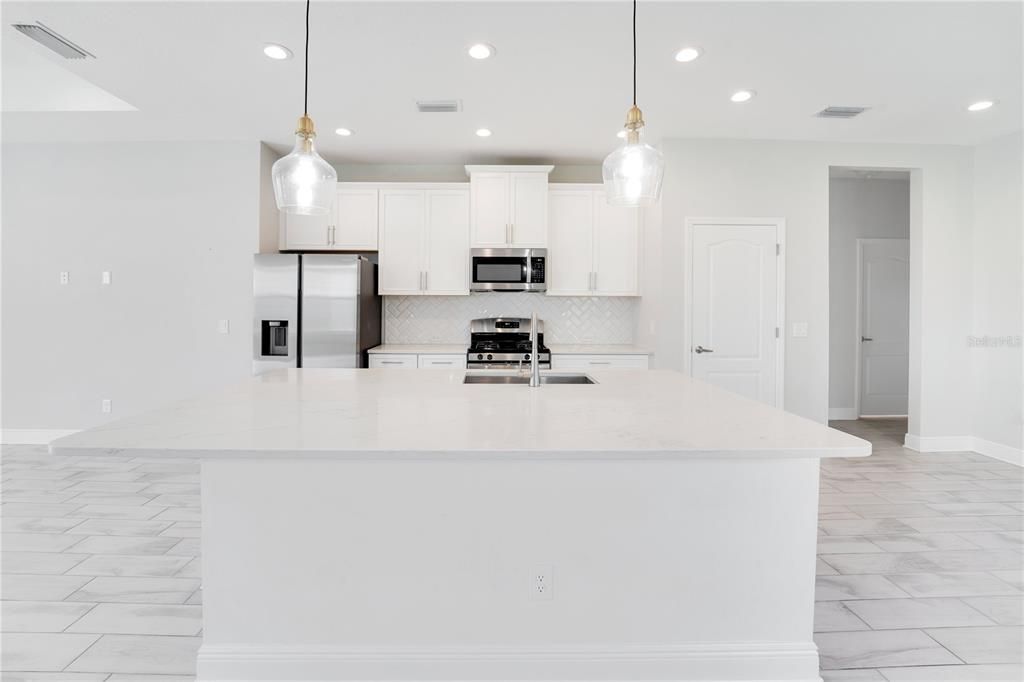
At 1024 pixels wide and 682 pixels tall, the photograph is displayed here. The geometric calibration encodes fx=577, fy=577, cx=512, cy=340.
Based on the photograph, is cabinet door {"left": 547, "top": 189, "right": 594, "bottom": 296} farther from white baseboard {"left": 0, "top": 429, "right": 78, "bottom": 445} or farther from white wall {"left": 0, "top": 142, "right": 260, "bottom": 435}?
white baseboard {"left": 0, "top": 429, "right": 78, "bottom": 445}

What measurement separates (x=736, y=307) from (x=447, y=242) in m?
2.49

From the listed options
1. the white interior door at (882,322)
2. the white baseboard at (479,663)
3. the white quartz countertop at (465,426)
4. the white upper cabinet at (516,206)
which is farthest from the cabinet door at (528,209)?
the white interior door at (882,322)

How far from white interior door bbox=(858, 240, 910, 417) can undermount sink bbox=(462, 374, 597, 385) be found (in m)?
4.83

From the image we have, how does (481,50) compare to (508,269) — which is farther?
(508,269)

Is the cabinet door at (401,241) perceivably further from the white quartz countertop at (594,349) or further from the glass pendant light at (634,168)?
the glass pendant light at (634,168)

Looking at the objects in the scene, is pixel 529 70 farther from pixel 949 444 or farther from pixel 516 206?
pixel 949 444

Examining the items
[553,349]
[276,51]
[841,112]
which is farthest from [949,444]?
[276,51]

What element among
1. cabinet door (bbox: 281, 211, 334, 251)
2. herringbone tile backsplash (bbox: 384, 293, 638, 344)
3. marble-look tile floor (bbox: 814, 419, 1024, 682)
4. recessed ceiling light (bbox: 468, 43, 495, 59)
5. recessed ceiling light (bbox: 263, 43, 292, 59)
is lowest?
marble-look tile floor (bbox: 814, 419, 1024, 682)

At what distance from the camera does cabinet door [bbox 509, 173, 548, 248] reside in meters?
4.97

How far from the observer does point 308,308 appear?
4504mm

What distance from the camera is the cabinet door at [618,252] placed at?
200 inches

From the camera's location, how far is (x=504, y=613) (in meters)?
1.80

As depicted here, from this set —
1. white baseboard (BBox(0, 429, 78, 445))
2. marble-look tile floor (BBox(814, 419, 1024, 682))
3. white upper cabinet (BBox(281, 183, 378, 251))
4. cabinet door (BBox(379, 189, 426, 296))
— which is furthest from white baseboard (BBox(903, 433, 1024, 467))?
white baseboard (BBox(0, 429, 78, 445))

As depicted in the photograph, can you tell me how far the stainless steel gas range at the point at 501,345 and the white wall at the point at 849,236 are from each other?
3508 mm
